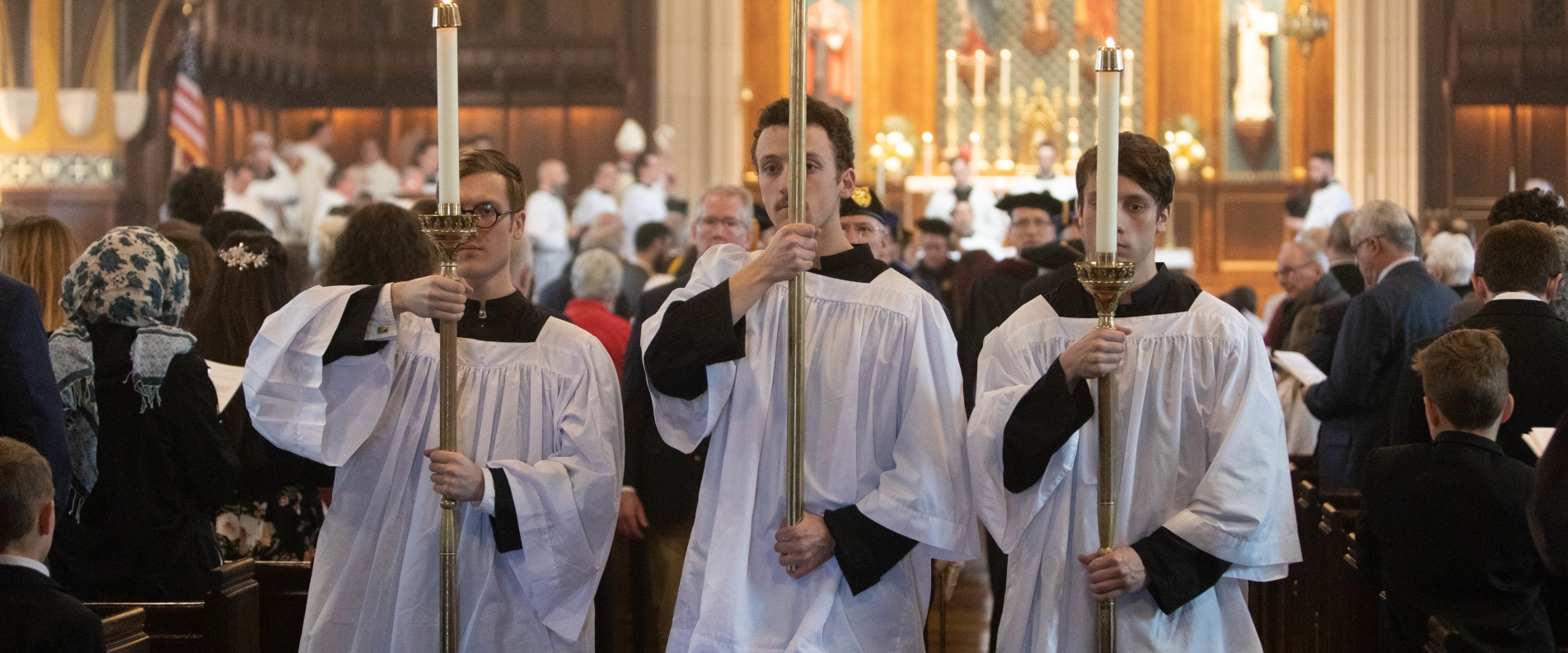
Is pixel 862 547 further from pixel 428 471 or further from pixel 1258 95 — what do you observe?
pixel 1258 95

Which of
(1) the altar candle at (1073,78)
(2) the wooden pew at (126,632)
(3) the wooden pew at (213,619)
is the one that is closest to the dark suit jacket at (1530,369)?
(3) the wooden pew at (213,619)

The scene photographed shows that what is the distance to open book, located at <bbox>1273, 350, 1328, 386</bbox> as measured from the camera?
549 cm

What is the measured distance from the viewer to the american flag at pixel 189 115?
47.3 feet

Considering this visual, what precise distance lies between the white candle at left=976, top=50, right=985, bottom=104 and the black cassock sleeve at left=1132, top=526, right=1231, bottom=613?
560 inches

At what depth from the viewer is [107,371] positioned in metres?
3.43

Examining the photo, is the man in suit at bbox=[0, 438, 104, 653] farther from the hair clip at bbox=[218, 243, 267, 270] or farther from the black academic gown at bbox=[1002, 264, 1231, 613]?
the hair clip at bbox=[218, 243, 267, 270]

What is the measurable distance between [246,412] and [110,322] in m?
0.66

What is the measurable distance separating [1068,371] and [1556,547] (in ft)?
2.66

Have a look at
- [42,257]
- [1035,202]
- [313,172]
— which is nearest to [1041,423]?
[42,257]

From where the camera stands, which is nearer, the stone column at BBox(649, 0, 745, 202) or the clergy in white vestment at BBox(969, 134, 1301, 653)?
the clergy in white vestment at BBox(969, 134, 1301, 653)

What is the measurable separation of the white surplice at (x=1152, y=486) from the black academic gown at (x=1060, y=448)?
37 mm

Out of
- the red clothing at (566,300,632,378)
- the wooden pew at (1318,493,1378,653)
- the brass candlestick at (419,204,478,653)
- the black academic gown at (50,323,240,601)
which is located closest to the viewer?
the brass candlestick at (419,204,478,653)

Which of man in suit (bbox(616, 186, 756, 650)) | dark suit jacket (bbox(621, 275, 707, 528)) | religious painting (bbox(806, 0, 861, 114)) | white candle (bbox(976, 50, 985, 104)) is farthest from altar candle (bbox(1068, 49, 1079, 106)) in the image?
dark suit jacket (bbox(621, 275, 707, 528))

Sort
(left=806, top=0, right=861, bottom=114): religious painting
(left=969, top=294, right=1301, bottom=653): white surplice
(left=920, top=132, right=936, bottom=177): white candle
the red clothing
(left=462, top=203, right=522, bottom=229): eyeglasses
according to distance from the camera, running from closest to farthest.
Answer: (left=969, top=294, right=1301, bottom=653): white surplice < (left=462, top=203, right=522, bottom=229): eyeglasses < the red clothing < (left=920, top=132, right=936, bottom=177): white candle < (left=806, top=0, right=861, bottom=114): religious painting
